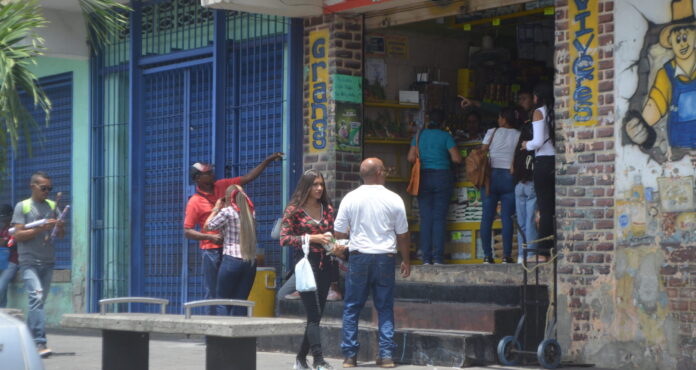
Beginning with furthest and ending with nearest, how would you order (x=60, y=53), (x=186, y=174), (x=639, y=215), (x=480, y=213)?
(x=60, y=53) → (x=186, y=174) → (x=480, y=213) → (x=639, y=215)

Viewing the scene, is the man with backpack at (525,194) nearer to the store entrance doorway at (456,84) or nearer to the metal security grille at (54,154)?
the store entrance doorway at (456,84)

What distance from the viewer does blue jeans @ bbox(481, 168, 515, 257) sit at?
1299 cm

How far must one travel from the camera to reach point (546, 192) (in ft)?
38.9

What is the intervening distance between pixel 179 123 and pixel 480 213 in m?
4.26

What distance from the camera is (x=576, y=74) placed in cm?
1114

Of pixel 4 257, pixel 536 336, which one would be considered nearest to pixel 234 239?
pixel 536 336

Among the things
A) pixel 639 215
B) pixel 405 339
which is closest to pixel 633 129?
pixel 639 215

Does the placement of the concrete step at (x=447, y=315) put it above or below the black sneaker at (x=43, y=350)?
above

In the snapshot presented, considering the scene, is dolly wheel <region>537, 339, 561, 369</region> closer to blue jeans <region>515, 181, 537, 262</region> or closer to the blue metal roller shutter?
blue jeans <region>515, 181, 537, 262</region>

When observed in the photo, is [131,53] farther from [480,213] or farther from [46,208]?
[480,213]

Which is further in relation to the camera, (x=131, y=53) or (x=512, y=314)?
(x=131, y=53)

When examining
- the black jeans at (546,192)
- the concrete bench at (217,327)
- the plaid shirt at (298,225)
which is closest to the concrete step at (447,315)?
the black jeans at (546,192)

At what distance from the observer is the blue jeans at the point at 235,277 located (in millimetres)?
11516

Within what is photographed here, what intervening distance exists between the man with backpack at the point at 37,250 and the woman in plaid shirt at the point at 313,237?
297cm
